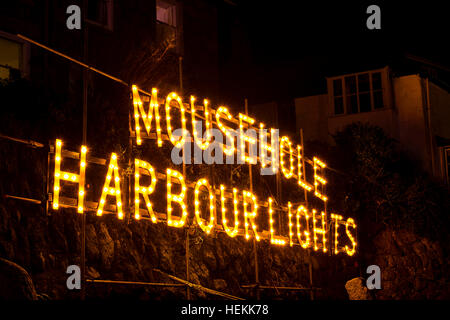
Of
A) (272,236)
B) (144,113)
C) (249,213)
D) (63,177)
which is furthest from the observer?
(272,236)

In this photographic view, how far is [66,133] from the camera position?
33.0ft

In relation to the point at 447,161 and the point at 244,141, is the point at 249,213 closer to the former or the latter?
the point at 244,141

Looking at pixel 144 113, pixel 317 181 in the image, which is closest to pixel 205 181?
pixel 144 113

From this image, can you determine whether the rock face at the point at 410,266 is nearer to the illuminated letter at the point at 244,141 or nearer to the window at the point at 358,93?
the window at the point at 358,93

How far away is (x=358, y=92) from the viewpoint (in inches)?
836

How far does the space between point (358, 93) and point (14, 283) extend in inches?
643

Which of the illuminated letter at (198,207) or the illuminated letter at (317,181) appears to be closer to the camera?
the illuminated letter at (198,207)

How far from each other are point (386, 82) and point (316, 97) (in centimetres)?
264

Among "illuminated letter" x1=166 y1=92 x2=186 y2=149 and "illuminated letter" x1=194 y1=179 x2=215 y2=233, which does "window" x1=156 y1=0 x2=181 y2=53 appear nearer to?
"illuminated letter" x1=166 y1=92 x2=186 y2=149

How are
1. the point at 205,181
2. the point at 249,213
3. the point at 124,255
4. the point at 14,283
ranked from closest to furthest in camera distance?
the point at 14,283, the point at 124,255, the point at 205,181, the point at 249,213

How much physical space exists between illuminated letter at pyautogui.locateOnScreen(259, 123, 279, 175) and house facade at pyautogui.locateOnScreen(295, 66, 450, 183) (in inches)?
342

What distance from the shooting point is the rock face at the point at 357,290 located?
14.9 m

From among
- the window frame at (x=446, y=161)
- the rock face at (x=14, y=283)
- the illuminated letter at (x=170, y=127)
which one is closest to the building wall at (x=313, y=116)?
the window frame at (x=446, y=161)
